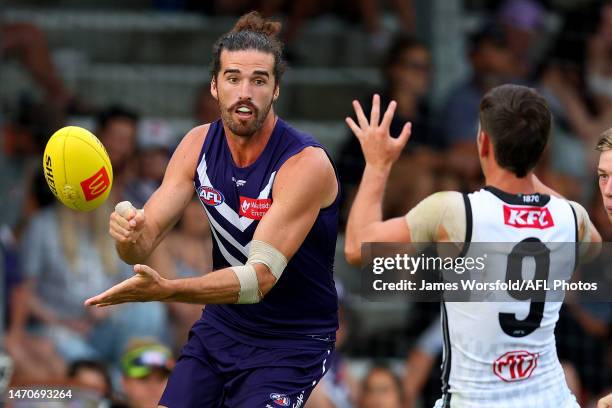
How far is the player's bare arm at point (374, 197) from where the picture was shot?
17.5 ft

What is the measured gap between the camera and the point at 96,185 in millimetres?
5586

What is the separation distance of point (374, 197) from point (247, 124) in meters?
0.68

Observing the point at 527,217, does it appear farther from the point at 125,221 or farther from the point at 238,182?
the point at 125,221

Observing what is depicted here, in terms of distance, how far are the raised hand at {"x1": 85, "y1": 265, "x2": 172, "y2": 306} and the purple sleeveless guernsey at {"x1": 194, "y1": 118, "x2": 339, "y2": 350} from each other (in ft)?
2.85

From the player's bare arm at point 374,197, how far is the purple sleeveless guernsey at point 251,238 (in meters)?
0.23

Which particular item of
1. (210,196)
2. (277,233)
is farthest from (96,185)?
(277,233)

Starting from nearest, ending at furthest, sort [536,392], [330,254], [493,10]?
[536,392] < [330,254] < [493,10]

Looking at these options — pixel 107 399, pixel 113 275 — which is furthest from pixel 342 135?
pixel 107 399

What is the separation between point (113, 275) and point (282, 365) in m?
4.00

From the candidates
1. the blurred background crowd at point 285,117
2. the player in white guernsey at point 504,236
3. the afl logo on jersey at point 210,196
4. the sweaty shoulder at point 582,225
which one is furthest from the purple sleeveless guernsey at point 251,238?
the blurred background crowd at point 285,117

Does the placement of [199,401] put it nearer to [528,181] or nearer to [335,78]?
[528,181]

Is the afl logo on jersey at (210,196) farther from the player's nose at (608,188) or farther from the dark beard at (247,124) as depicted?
the player's nose at (608,188)

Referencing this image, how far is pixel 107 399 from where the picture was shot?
7672 millimetres

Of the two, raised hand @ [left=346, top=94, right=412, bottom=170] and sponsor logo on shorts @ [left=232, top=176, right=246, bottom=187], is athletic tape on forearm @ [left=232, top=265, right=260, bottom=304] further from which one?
raised hand @ [left=346, top=94, right=412, bottom=170]
